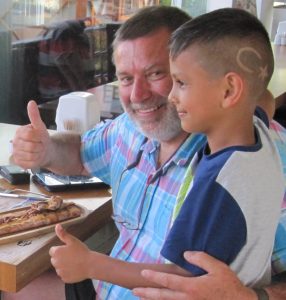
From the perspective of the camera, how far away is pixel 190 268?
0.88 m

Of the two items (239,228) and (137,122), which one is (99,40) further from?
(239,228)

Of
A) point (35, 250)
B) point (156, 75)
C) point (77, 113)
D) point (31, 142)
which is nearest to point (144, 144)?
point (156, 75)

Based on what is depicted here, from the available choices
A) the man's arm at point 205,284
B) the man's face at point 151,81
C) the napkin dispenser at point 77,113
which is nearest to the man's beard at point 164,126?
the man's face at point 151,81

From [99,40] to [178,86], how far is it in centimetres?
248

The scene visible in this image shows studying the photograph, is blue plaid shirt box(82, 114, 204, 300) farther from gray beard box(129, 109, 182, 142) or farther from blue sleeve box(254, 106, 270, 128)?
blue sleeve box(254, 106, 270, 128)

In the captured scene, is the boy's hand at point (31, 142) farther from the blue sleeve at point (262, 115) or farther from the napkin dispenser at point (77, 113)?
the blue sleeve at point (262, 115)

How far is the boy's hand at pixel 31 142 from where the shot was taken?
1302 millimetres

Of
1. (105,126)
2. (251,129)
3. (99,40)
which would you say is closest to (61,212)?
(105,126)

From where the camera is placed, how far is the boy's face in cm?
88

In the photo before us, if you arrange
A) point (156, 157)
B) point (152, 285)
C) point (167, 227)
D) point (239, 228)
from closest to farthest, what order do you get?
1. point (239, 228)
2. point (152, 285)
3. point (167, 227)
4. point (156, 157)

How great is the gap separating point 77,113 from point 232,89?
3.17 ft

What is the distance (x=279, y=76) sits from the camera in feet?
10.9

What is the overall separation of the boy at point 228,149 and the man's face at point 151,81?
230mm

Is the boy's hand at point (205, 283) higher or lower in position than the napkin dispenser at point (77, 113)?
lower
